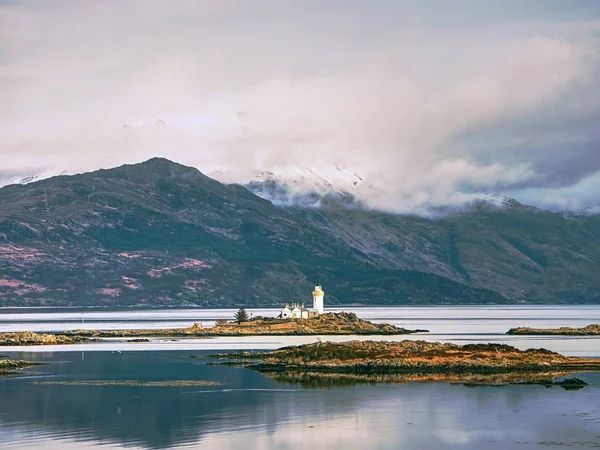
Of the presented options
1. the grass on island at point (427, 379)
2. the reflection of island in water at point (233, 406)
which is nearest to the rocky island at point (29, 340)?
the reflection of island in water at point (233, 406)

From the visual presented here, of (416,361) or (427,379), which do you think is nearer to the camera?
(427,379)

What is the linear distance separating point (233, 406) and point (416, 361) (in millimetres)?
36397

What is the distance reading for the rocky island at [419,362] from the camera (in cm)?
11394

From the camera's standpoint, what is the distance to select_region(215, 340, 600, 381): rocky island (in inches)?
4486

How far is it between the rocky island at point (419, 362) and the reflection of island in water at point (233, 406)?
5.22 m

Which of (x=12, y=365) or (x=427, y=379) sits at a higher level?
(x=12, y=365)

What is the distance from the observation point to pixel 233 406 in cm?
8706

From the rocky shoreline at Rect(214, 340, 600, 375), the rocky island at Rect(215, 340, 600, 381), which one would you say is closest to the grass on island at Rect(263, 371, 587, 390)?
the rocky island at Rect(215, 340, 600, 381)

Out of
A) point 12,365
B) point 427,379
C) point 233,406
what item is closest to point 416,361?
point 427,379

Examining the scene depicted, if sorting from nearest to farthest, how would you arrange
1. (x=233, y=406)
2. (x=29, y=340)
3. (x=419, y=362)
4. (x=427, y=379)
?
(x=233, y=406) < (x=427, y=379) < (x=419, y=362) < (x=29, y=340)

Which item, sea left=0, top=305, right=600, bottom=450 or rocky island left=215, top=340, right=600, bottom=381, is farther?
rocky island left=215, top=340, right=600, bottom=381

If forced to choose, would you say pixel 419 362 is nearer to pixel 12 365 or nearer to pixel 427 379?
pixel 427 379

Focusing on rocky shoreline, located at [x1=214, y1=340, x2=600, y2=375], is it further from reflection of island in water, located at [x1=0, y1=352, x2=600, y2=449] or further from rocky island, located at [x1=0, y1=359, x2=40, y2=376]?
rocky island, located at [x1=0, y1=359, x2=40, y2=376]

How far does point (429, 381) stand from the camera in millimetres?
105125
